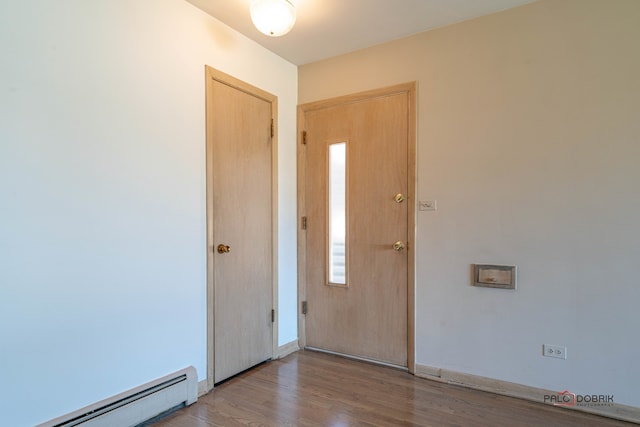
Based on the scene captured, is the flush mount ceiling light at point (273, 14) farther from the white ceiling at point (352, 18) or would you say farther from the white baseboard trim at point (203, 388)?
the white baseboard trim at point (203, 388)

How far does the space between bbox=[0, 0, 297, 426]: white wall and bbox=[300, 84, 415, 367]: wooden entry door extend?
3.59 feet

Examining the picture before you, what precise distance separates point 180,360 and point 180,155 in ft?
4.33

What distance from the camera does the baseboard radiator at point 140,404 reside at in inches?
69.8

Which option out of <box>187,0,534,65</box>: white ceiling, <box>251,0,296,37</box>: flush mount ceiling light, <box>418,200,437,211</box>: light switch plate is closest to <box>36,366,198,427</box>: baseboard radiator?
<box>418,200,437,211</box>: light switch plate

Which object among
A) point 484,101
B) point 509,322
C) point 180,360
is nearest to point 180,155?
point 180,360

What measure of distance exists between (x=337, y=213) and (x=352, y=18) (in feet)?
4.95

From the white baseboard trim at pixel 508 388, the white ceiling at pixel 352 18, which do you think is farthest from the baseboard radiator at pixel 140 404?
the white ceiling at pixel 352 18

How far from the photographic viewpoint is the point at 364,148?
3002 millimetres

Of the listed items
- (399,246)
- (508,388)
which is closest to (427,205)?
(399,246)

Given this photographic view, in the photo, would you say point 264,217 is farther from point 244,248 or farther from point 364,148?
point 364,148

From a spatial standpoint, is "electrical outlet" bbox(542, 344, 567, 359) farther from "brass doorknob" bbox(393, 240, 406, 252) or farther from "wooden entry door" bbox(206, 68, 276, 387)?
"wooden entry door" bbox(206, 68, 276, 387)

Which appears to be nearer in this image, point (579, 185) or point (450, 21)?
point (579, 185)

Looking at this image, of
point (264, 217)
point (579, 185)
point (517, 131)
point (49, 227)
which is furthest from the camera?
point (264, 217)

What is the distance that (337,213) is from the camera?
315cm
